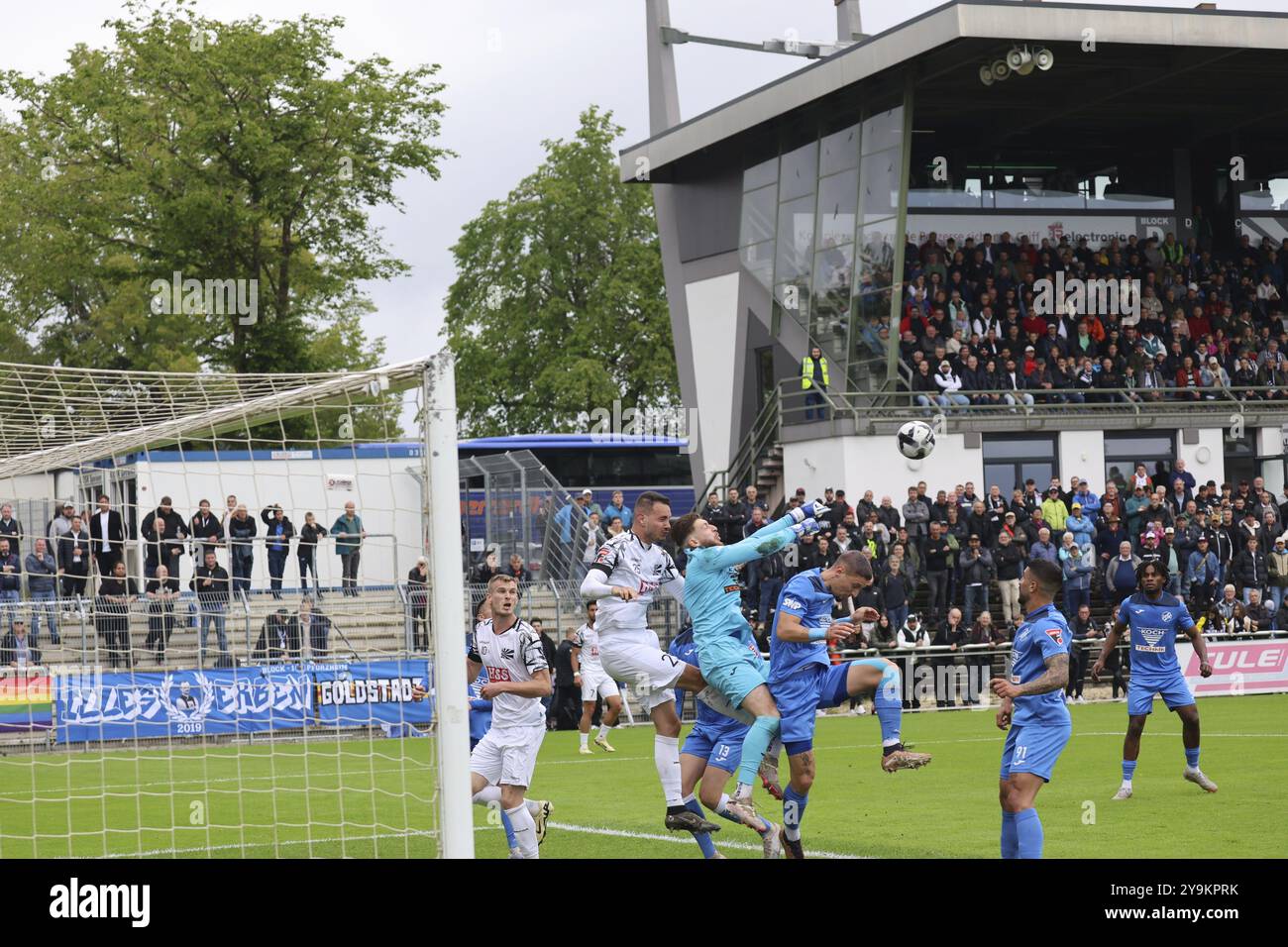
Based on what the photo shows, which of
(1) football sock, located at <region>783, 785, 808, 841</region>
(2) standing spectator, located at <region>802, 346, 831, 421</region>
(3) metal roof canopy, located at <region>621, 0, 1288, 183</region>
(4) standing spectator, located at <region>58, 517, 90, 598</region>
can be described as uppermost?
(3) metal roof canopy, located at <region>621, 0, 1288, 183</region>

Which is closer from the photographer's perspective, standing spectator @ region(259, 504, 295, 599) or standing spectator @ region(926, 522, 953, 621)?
standing spectator @ region(259, 504, 295, 599)

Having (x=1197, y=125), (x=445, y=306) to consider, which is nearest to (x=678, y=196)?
(x=1197, y=125)

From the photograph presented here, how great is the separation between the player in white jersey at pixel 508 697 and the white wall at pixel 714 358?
26287 mm

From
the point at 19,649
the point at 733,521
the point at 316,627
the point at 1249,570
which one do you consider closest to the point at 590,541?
the point at 733,521

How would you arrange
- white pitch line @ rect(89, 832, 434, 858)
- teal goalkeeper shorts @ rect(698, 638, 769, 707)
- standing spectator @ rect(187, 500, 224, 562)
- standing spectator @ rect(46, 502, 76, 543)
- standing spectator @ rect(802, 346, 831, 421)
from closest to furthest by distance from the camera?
teal goalkeeper shorts @ rect(698, 638, 769, 707) < white pitch line @ rect(89, 832, 434, 858) < standing spectator @ rect(187, 500, 224, 562) < standing spectator @ rect(46, 502, 76, 543) < standing spectator @ rect(802, 346, 831, 421)

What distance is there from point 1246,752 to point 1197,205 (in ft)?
76.7

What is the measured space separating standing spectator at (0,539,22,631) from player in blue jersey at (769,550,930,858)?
23.7 ft

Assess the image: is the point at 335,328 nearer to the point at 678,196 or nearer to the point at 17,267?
the point at 17,267

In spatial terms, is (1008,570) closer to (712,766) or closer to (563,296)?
(712,766)

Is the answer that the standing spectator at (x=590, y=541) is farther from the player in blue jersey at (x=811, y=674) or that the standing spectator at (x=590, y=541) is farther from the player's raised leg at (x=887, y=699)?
the player's raised leg at (x=887, y=699)

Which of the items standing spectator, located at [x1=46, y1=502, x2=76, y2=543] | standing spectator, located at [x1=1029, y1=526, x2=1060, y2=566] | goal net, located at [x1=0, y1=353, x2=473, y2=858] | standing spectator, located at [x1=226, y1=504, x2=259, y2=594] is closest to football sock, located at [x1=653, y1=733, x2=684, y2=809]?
goal net, located at [x1=0, y1=353, x2=473, y2=858]

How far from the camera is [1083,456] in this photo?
A: 31828 mm

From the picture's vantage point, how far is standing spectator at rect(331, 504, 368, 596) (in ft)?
41.0

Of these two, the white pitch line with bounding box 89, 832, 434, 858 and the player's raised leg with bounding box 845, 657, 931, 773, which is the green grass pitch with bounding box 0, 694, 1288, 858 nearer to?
the white pitch line with bounding box 89, 832, 434, 858
